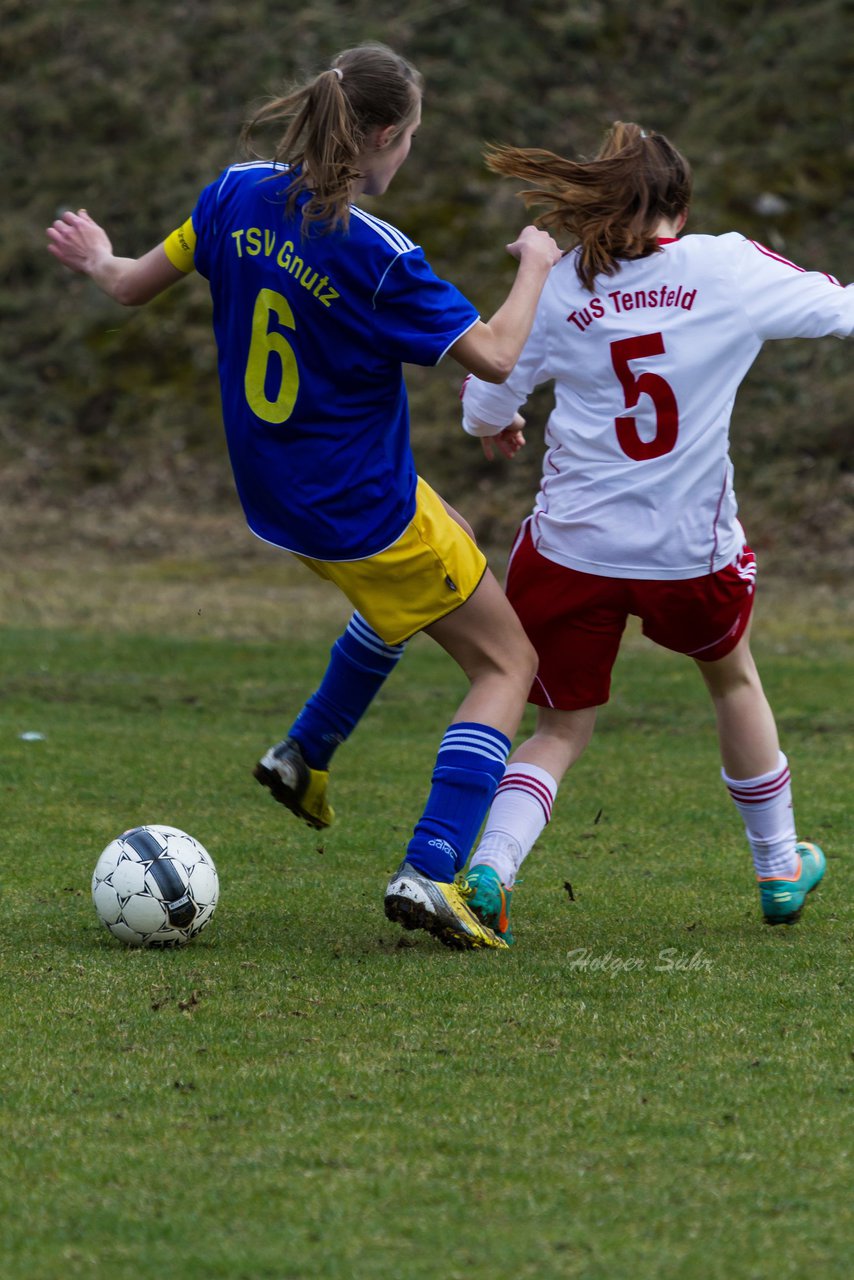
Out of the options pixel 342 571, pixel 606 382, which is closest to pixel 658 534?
pixel 606 382

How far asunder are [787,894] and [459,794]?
3.31ft

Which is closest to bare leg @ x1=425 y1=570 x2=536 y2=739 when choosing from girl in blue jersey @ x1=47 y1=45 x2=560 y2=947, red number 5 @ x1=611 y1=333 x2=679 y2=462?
girl in blue jersey @ x1=47 y1=45 x2=560 y2=947

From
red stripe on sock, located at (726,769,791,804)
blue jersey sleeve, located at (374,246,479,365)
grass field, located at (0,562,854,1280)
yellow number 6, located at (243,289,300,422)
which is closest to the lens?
grass field, located at (0,562,854,1280)

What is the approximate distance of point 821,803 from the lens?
22.2ft

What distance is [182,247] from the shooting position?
4328 millimetres

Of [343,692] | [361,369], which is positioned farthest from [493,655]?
[361,369]

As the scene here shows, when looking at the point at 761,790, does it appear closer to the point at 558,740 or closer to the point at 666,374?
the point at 558,740

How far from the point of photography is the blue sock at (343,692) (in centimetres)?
473

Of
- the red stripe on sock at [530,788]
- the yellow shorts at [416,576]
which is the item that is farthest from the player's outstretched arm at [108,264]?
the red stripe on sock at [530,788]

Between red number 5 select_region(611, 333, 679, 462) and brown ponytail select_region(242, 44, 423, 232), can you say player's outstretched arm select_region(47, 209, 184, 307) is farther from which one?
red number 5 select_region(611, 333, 679, 462)

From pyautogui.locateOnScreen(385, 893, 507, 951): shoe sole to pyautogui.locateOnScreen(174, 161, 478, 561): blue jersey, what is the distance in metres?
0.85

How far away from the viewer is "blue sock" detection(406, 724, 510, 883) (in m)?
4.21

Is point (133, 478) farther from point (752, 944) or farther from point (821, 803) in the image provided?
point (752, 944)

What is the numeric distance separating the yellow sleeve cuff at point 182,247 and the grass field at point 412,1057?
174 centimetres
